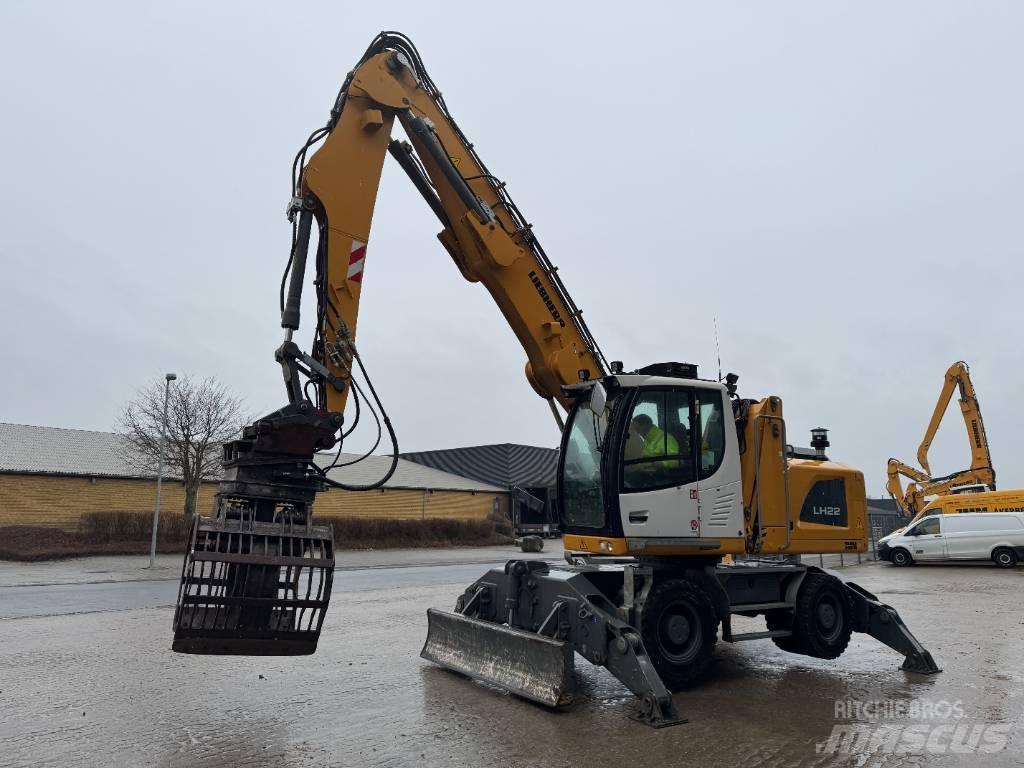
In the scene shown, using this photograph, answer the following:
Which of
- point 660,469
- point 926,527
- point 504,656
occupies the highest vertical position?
point 660,469

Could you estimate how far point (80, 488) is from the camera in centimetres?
2962

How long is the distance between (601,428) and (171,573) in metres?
17.6

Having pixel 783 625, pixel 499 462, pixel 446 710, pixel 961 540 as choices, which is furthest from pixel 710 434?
pixel 499 462

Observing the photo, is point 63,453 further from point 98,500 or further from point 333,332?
point 333,332

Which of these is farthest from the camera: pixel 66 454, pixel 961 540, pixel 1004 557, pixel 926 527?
pixel 66 454


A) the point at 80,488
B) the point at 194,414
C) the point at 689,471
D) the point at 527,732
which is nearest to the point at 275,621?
the point at 527,732

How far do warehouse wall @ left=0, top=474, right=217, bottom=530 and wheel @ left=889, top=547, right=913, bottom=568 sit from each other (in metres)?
22.5

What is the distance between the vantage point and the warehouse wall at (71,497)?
A: 27859 mm

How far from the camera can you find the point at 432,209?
819cm

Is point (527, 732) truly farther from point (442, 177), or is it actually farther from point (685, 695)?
point (442, 177)

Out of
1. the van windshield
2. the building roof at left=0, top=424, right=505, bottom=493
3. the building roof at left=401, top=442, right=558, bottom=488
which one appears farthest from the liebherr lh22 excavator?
the building roof at left=401, top=442, right=558, bottom=488

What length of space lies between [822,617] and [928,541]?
17.5 meters

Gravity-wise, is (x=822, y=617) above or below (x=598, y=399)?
below

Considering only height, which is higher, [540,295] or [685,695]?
[540,295]
